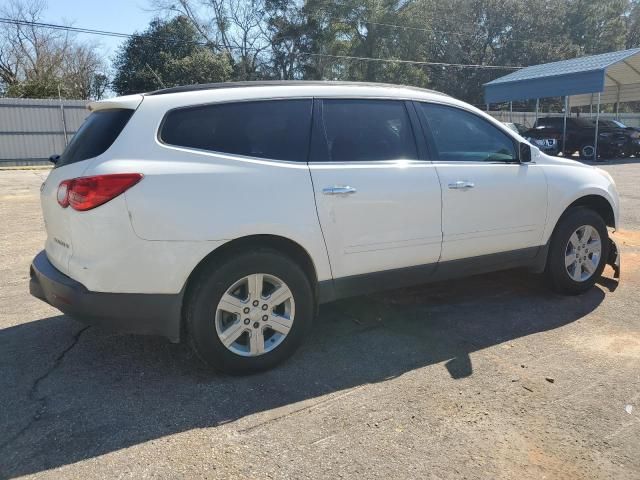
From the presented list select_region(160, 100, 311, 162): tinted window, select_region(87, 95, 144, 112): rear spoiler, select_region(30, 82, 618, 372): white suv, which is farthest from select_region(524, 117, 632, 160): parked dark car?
select_region(87, 95, 144, 112): rear spoiler

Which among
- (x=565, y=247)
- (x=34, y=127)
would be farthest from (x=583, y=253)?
(x=34, y=127)

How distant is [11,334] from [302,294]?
2367 mm

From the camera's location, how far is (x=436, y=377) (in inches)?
141

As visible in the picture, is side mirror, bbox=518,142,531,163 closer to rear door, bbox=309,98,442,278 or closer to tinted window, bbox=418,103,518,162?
tinted window, bbox=418,103,518,162

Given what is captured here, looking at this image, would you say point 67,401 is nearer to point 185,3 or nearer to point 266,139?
point 266,139

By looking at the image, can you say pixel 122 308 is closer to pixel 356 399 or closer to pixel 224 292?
pixel 224 292

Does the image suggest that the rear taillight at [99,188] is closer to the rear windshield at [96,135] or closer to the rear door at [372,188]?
the rear windshield at [96,135]

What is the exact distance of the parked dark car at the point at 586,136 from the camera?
23.7 m

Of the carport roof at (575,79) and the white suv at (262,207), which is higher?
the carport roof at (575,79)

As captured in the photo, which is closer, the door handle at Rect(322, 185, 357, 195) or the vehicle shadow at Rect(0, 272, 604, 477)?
the vehicle shadow at Rect(0, 272, 604, 477)

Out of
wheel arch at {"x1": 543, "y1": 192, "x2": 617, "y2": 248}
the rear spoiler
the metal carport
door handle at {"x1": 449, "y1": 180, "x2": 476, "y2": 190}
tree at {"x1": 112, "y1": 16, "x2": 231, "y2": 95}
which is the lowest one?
wheel arch at {"x1": 543, "y1": 192, "x2": 617, "y2": 248}

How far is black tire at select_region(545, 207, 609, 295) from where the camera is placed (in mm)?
4945

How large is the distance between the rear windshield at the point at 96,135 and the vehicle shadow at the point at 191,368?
4.47 ft

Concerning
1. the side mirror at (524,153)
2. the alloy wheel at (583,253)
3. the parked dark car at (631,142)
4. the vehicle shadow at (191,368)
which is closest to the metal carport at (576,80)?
the parked dark car at (631,142)
